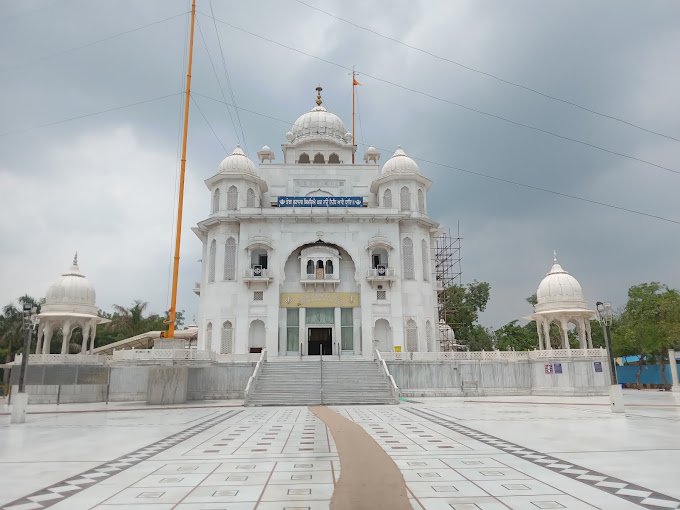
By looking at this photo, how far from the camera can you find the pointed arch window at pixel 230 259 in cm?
3500

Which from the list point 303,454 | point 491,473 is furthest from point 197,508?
point 491,473

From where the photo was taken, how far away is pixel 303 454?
30.6 ft

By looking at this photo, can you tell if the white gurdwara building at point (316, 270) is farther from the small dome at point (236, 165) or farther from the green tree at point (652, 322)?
the green tree at point (652, 322)

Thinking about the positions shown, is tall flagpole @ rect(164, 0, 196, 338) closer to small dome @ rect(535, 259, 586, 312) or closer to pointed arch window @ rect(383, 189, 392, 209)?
pointed arch window @ rect(383, 189, 392, 209)

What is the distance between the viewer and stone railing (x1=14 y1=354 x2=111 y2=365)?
29.4m

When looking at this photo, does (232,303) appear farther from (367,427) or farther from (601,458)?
(601,458)

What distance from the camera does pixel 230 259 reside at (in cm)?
3541

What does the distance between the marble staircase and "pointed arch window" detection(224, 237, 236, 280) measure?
8661 millimetres

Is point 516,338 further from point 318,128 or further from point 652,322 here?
point 318,128

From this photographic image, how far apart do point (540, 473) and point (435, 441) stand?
3.56 metres

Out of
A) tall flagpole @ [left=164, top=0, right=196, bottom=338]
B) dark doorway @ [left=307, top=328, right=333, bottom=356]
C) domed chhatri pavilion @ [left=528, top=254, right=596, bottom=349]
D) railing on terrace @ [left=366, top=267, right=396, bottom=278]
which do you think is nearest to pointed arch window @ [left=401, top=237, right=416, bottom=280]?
railing on terrace @ [left=366, top=267, right=396, bottom=278]

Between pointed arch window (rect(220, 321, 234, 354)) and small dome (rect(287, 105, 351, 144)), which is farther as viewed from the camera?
small dome (rect(287, 105, 351, 144))

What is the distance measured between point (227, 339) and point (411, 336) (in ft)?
41.2

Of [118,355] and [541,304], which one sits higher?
[541,304]
